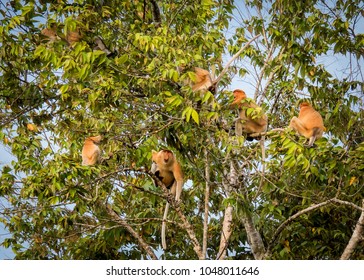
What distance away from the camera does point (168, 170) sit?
254 inches

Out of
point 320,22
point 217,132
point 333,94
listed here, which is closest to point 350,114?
point 333,94

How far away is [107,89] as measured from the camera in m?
Result: 5.54

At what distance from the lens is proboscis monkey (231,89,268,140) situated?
19.3ft

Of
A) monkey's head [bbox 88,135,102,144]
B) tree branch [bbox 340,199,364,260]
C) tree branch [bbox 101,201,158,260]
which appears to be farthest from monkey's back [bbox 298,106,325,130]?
tree branch [bbox 101,201,158,260]

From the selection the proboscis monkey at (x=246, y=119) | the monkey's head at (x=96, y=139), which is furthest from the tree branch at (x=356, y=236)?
the monkey's head at (x=96, y=139)

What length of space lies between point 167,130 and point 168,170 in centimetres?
81

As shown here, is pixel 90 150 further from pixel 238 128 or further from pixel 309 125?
pixel 309 125

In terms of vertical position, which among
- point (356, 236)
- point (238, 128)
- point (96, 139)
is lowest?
point (356, 236)

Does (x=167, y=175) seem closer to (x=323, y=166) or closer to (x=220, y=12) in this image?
(x=323, y=166)

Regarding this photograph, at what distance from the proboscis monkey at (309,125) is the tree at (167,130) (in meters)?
0.15

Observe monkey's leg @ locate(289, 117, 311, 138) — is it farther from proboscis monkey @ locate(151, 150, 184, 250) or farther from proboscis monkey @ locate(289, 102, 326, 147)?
proboscis monkey @ locate(151, 150, 184, 250)

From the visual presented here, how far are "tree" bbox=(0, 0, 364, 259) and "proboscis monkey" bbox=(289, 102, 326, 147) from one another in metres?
0.15

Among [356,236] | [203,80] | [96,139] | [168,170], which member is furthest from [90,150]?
[356,236]
